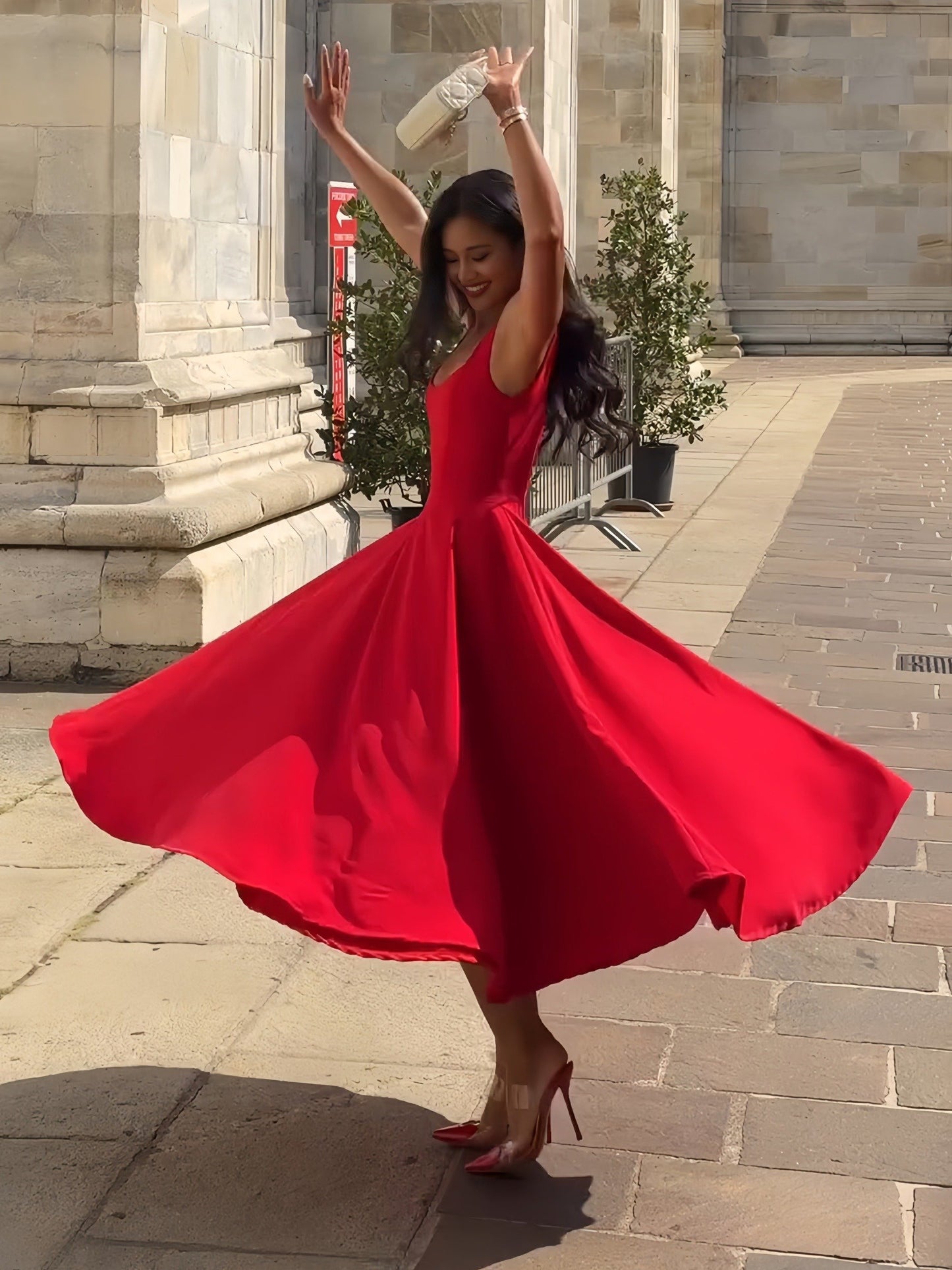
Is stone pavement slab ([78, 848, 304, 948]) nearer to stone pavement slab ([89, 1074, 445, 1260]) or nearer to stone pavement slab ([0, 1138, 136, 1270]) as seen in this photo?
stone pavement slab ([89, 1074, 445, 1260])

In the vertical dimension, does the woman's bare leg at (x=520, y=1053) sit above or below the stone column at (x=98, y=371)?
below

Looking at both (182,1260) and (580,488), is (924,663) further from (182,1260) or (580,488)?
(182,1260)

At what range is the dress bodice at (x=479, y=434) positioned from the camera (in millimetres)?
3197

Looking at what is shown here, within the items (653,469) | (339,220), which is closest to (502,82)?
(339,220)

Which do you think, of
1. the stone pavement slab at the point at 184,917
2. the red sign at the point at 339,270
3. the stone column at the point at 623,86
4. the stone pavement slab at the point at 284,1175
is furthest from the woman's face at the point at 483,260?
the stone column at the point at 623,86

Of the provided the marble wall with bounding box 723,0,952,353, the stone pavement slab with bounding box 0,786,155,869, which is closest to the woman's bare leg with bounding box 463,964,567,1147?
the stone pavement slab with bounding box 0,786,155,869

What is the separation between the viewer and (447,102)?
3.10 meters

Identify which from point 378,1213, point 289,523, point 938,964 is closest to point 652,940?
point 378,1213

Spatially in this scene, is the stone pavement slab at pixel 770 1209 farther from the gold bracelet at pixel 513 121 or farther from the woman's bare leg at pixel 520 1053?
the gold bracelet at pixel 513 121

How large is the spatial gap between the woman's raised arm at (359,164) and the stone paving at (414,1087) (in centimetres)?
148

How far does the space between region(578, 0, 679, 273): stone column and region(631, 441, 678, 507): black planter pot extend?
5.47m

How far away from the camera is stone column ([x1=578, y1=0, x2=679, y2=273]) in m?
17.0

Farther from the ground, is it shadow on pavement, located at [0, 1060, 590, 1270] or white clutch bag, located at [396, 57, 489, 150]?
white clutch bag, located at [396, 57, 489, 150]

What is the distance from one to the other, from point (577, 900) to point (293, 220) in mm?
8370
